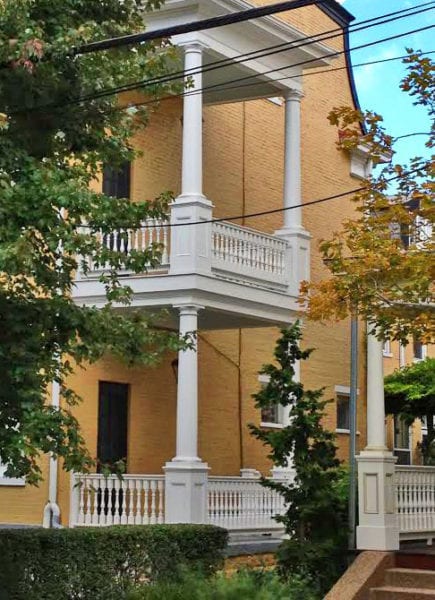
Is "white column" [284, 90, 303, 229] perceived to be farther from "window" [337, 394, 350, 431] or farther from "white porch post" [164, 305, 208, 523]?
"window" [337, 394, 350, 431]

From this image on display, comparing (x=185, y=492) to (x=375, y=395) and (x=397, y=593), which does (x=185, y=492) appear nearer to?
(x=375, y=395)

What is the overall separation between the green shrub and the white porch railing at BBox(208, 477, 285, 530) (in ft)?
20.2

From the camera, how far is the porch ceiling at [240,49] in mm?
19266

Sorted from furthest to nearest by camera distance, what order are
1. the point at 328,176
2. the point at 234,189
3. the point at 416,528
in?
1. the point at 328,176
2. the point at 234,189
3. the point at 416,528

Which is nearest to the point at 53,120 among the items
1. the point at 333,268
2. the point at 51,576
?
the point at 333,268

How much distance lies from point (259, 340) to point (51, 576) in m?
12.4

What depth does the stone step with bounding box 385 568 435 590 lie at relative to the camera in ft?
45.0

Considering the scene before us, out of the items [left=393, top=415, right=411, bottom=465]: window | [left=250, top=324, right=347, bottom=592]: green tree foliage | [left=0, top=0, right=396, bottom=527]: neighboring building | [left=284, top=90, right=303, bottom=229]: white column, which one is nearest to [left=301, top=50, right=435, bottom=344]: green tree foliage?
[left=250, top=324, right=347, bottom=592]: green tree foliage

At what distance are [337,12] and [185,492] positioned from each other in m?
14.2

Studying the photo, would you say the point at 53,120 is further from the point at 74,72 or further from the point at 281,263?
the point at 281,263

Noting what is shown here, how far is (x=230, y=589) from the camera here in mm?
10656

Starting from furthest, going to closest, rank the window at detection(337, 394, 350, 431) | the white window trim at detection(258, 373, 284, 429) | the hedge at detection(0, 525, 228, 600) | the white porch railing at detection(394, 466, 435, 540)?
1. the window at detection(337, 394, 350, 431)
2. the white window trim at detection(258, 373, 284, 429)
3. the white porch railing at detection(394, 466, 435, 540)
4. the hedge at detection(0, 525, 228, 600)

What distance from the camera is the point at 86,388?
20344 mm

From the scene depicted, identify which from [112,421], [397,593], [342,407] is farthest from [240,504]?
[342,407]
